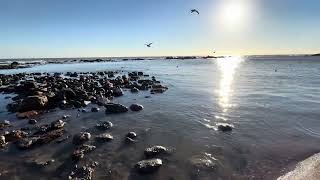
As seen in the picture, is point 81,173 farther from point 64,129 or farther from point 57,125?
point 57,125

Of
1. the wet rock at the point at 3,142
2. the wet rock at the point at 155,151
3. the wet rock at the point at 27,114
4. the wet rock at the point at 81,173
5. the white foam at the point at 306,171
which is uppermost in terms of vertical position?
the white foam at the point at 306,171

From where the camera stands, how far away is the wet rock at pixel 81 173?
11.3m

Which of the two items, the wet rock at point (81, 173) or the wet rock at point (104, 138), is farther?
the wet rock at point (104, 138)

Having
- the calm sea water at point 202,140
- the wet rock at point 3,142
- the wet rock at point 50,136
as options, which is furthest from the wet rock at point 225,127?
the wet rock at point 3,142

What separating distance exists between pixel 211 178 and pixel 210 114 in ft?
30.8

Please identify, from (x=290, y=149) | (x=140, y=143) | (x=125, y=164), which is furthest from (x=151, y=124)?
(x=290, y=149)

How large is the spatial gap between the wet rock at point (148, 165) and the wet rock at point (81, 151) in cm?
258

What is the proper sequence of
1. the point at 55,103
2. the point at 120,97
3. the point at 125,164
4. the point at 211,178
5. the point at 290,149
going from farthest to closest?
the point at 120,97, the point at 55,103, the point at 290,149, the point at 125,164, the point at 211,178

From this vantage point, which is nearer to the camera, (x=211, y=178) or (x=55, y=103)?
(x=211, y=178)

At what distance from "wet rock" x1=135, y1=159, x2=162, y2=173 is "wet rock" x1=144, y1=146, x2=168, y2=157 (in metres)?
0.92

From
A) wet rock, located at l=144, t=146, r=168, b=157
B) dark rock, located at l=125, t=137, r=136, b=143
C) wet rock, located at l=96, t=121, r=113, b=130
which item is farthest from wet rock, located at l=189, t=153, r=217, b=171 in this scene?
wet rock, located at l=96, t=121, r=113, b=130

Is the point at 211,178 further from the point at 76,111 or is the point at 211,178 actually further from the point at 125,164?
the point at 76,111

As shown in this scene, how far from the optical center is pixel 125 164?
488 inches

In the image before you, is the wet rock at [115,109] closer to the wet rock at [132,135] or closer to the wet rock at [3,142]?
the wet rock at [132,135]
